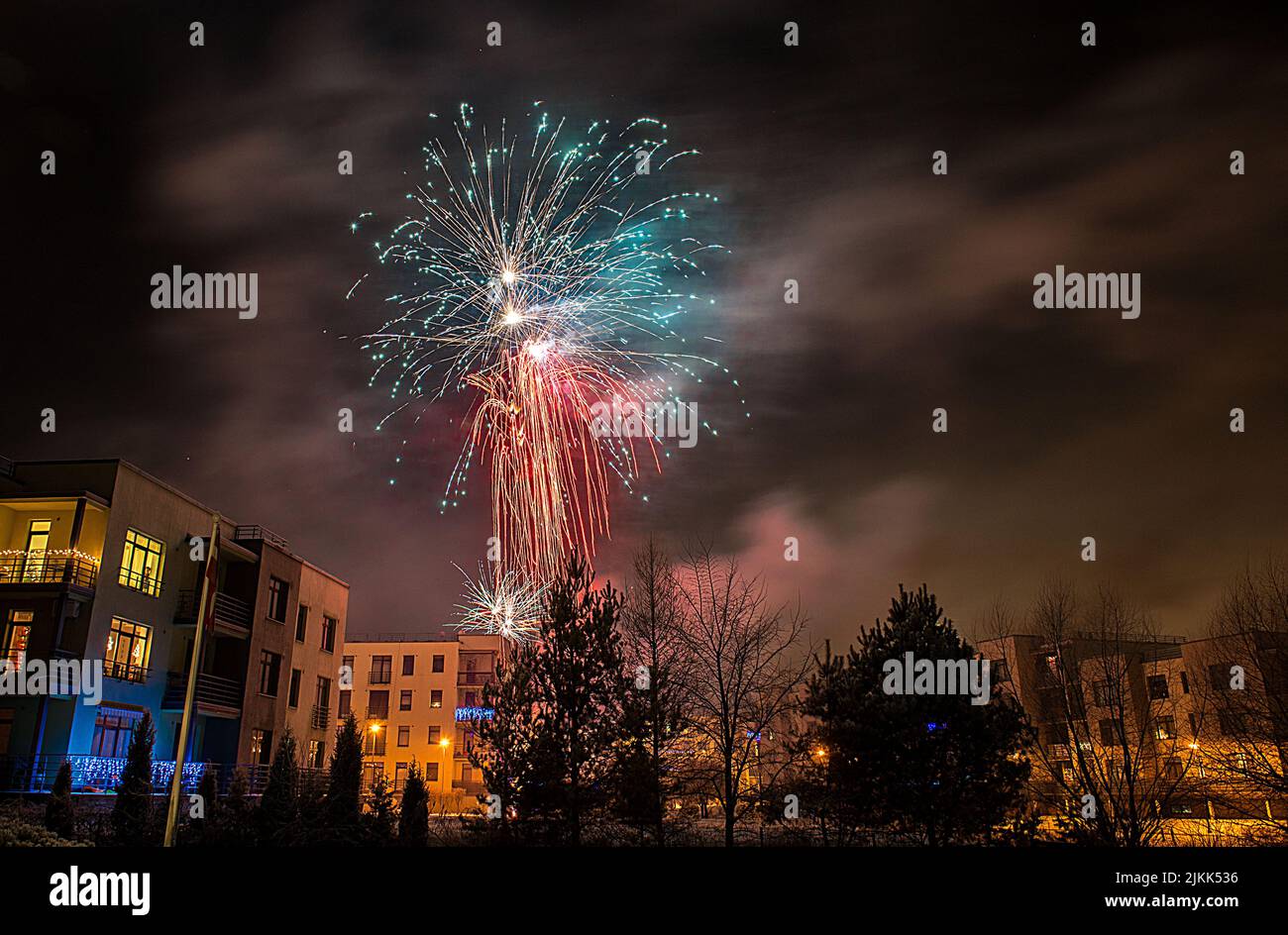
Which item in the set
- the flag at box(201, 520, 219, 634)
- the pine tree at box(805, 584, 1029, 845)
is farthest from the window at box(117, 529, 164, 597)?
the pine tree at box(805, 584, 1029, 845)

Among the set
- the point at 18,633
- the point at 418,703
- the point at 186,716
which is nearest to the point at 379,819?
the point at 186,716

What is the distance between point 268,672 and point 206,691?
185 inches

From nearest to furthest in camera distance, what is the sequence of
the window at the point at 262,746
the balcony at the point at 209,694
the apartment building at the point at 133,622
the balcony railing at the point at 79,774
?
the balcony railing at the point at 79,774
the apartment building at the point at 133,622
the balcony at the point at 209,694
the window at the point at 262,746

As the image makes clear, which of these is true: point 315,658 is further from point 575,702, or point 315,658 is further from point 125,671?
point 575,702

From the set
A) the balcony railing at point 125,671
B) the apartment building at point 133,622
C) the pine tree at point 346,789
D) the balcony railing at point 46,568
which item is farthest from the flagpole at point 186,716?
the balcony railing at point 125,671

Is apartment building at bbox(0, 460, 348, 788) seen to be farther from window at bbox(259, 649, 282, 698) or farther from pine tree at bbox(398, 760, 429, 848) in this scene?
pine tree at bbox(398, 760, 429, 848)

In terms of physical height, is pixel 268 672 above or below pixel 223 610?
below

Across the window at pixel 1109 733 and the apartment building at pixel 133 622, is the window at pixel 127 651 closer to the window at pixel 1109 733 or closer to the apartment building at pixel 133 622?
the apartment building at pixel 133 622

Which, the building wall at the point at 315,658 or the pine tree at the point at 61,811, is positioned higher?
the building wall at the point at 315,658

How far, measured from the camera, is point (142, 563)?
32281 mm

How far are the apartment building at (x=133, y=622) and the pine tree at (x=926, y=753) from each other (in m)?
18.2

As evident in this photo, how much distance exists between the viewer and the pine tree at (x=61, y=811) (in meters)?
23.2

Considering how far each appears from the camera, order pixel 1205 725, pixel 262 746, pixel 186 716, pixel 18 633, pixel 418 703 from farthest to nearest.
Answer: pixel 418 703, pixel 262 746, pixel 1205 725, pixel 18 633, pixel 186 716

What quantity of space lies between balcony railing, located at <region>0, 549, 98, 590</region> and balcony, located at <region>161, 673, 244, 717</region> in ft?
18.6
